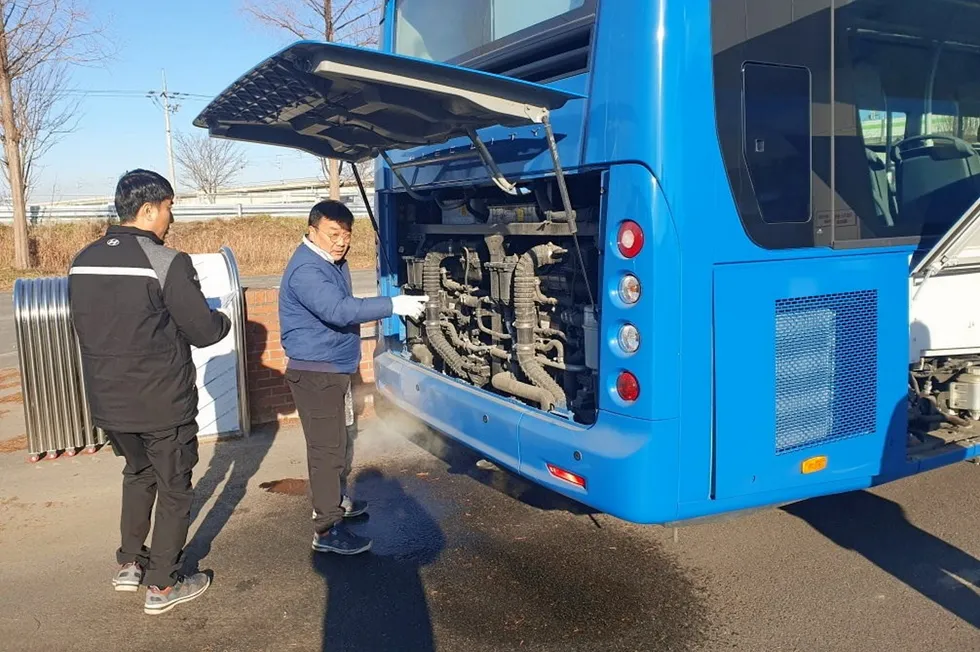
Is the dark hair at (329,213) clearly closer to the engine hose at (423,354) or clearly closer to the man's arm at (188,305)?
the man's arm at (188,305)

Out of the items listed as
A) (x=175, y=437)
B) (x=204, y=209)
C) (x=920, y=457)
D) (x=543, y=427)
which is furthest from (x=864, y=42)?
(x=204, y=209)

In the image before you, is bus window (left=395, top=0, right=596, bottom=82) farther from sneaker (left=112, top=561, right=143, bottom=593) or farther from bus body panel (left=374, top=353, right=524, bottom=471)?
sneaker (left=112, top=561, right=143, bottom=593)

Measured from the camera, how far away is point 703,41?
3352mm

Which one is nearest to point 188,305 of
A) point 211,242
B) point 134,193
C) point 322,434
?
point 134,193

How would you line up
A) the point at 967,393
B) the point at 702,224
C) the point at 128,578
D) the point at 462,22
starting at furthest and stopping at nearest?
the point at 462,22 < the point at 967,393 < the point at 128,578 < the point at 702,224

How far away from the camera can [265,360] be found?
6578mm

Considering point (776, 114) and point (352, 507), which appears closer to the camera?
point (776, 114)

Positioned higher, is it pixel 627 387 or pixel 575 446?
pixel 627 387

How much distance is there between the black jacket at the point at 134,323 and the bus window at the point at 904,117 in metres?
3.05

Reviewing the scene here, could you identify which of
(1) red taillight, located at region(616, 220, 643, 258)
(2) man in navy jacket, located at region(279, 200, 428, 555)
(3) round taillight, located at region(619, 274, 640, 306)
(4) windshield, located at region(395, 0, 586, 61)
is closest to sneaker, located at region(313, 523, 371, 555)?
(2) man in navy jacket, located at region(279, 200, 428, 555)

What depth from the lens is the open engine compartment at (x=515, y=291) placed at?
161 inches

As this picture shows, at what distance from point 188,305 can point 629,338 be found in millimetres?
2008

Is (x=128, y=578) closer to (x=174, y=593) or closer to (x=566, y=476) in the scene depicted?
(x=174, y=593)

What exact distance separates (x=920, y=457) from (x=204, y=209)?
27750 mm
